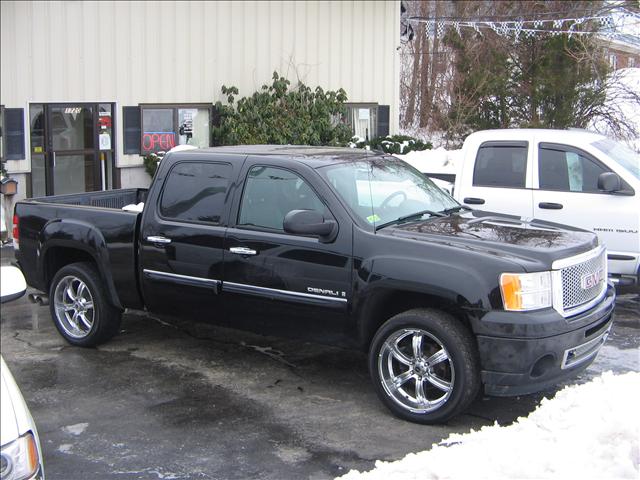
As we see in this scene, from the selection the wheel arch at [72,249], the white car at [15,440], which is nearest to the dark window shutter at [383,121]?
the wheel arch at [72,249]

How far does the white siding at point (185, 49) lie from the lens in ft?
41.2

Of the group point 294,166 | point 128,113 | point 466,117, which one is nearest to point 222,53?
point 128,113

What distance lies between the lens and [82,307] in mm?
7527

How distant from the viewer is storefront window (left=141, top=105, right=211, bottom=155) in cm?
1416

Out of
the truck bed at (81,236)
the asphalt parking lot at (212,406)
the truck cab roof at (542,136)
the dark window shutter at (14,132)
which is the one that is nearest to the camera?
the asphalt parking lot at (212,406)

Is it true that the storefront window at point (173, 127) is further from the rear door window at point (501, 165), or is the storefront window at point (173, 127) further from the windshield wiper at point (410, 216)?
the windshield wiper at point (410, 216)

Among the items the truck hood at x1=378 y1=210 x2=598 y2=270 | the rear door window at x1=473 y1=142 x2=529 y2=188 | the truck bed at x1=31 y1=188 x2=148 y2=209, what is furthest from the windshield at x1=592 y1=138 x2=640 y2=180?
the truck bed at x1=31 y1=188 x2=148 y2=209

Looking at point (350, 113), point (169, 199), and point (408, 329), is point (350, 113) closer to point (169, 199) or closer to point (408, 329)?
point (169, 199)

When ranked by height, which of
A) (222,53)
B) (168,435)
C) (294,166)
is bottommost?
(168,435)

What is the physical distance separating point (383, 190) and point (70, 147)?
26.5ft

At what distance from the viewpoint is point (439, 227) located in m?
6.14

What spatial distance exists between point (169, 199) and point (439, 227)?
2243mm

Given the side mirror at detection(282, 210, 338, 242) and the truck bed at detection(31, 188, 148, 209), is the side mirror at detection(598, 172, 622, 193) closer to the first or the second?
the side mirror at detection(282, 210, 338, 242)

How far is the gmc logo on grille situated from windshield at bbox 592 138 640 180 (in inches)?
107
